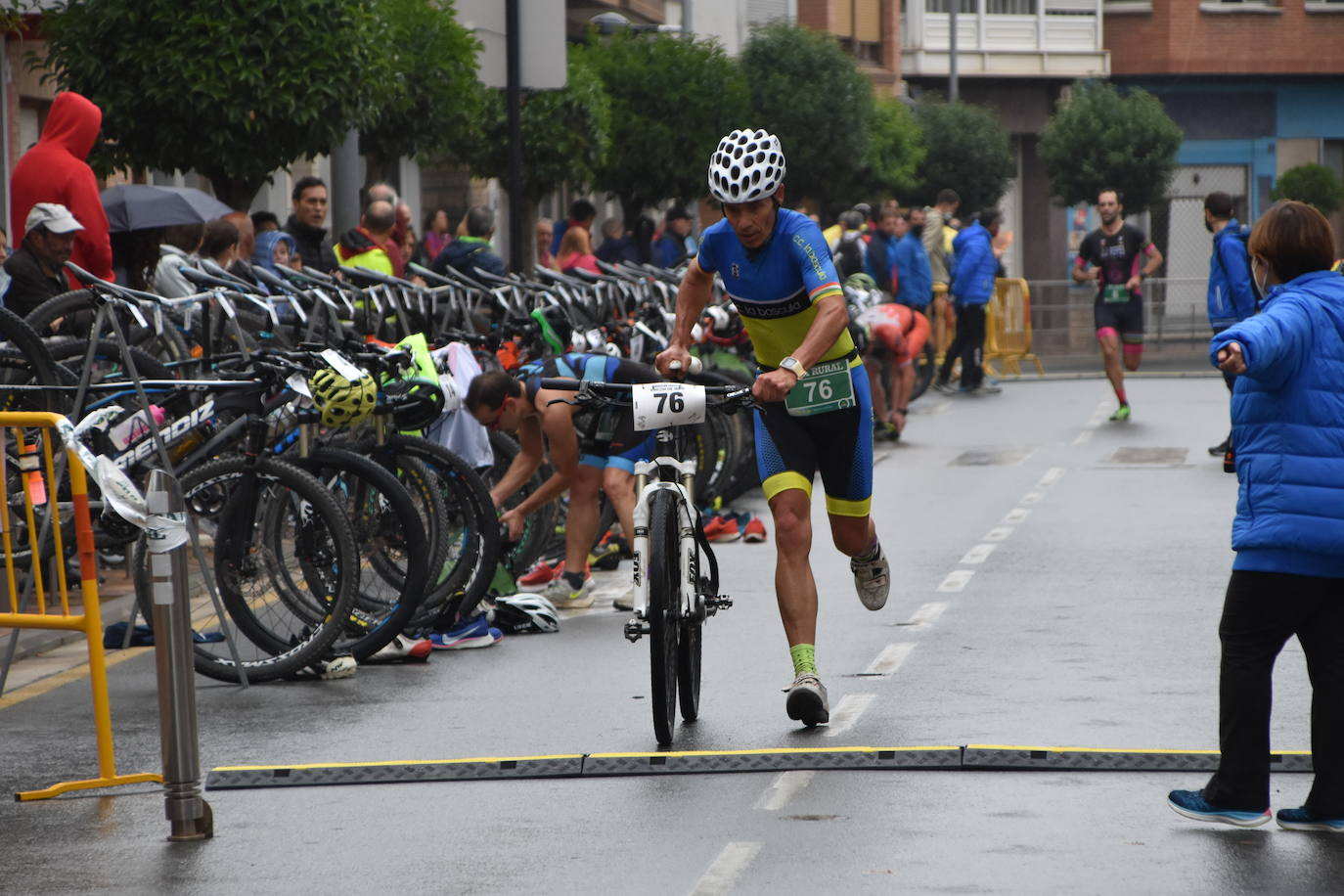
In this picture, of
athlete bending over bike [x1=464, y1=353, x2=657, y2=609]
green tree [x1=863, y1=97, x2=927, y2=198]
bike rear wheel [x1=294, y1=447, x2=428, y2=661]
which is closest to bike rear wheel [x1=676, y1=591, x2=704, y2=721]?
bike rear wheel [x1=294, y1=447, x2=428, y2=661]

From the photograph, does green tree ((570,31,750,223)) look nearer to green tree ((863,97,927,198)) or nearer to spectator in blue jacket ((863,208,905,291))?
spectator in blue jacket ((863,208,905,291))

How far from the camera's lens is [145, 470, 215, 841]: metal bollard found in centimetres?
664

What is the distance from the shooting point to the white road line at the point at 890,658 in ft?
31.0

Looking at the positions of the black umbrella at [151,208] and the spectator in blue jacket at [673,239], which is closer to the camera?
the black umbrella at [151,208]

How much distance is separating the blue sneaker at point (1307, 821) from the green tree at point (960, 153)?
137ft

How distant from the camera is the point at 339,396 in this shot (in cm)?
949

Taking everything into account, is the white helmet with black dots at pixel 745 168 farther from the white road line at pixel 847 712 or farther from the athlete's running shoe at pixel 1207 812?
the athlete's running shoe at pixel 1207 812

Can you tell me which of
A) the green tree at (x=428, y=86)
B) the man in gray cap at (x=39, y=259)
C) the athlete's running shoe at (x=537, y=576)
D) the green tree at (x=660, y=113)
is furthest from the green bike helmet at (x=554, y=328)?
the green tree at (x=660, y=113)

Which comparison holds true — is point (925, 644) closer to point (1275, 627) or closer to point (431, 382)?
point (431, 382)

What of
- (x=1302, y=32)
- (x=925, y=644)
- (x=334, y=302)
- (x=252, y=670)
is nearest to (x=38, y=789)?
(x=252, y=670)

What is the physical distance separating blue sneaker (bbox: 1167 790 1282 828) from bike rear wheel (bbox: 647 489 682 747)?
179 centimetres

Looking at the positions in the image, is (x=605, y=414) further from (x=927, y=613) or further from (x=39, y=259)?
(x=39, y=259)

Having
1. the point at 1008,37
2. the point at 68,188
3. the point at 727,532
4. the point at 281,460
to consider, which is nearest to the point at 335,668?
the point at 281,460

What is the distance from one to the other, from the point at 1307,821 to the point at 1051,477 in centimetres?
1141
